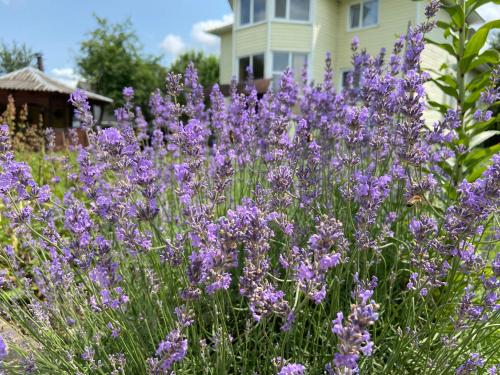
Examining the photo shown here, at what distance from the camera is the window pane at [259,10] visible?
48.6 ft

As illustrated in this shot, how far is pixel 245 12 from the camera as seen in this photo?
50.2ft

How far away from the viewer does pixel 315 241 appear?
3.93 ft

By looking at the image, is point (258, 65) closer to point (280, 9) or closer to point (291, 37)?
point (291, 37)

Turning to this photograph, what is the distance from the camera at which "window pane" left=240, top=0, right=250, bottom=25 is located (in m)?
15.2

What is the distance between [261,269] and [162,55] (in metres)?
30.1

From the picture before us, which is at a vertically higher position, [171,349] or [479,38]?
[479,38]

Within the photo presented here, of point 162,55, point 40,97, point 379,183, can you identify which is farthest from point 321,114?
point 162,55

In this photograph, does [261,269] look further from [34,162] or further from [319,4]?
[319,4]

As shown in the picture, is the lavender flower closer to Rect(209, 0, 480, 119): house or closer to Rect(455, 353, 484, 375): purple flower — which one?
Rect(455, 353, 484, 375): purple flower

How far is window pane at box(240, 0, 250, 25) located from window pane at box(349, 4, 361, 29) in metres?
3.84

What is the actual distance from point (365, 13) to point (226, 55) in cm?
623

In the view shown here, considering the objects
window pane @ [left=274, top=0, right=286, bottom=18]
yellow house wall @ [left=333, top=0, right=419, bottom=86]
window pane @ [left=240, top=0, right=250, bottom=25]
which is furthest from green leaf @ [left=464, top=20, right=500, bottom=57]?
window pane @ [left=240, top=0, right=250, bottom=25]

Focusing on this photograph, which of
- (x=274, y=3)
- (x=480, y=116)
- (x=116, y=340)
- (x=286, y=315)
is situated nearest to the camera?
(x=286, y=315)

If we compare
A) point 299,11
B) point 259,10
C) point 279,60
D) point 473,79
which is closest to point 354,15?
point 299,11
